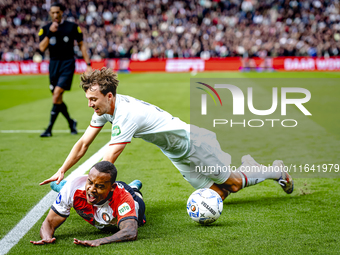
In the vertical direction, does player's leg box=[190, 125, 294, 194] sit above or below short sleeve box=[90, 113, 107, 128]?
below

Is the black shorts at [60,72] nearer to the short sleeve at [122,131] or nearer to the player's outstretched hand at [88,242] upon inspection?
the short sleeve at [122,131]

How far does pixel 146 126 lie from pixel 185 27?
32713mm

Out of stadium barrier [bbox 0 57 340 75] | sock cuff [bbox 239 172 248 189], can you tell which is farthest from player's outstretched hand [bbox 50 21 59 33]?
stadium barrier [bbox 0 57 340 75]

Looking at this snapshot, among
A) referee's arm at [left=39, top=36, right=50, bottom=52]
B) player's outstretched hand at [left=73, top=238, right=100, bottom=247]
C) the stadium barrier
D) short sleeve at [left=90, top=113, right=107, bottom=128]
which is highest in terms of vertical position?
referee's arm at [left=39, top=36, right=50, bottom=52]

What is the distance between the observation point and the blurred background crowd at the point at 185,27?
105 ft

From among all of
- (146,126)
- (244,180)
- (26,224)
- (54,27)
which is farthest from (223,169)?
(54,27)

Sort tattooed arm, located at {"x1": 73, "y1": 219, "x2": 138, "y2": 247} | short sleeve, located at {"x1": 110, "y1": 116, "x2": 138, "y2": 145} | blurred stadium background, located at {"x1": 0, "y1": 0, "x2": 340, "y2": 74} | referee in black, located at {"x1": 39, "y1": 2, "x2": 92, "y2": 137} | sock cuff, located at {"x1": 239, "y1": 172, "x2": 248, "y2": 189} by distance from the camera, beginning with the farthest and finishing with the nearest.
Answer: blurred stadium background, located at {"x1": 0, "y1": 0, "x2": 340, "y2": 74}
referee in black, located at {"x1": 39, "y1": 2, "x2": 92, "y2": 137}
sock cuff, located at {"x1": 239, "y1": 172, "x2": 248, "y2": 189}
short sleeve, located at {"x1": 110, "y1": 116, "x2": 138, "y2": 145}
tattooed arm, located at {"x1": 73, "y1": 219, "x2": 138, "y2": 247}

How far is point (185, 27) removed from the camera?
35656 millimetres

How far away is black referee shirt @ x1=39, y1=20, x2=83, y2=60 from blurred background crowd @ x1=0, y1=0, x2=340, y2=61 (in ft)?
76.5

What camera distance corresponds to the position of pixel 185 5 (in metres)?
38.7

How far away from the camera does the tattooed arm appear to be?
3.51 meters

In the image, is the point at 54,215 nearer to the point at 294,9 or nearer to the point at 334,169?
the point at 334,169

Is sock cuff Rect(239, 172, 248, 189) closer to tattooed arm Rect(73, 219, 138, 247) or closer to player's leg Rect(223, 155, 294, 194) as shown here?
player's leg Rect(223, 155, 294, 194)

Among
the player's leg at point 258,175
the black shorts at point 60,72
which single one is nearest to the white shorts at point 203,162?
the player's leg at point 258,175
